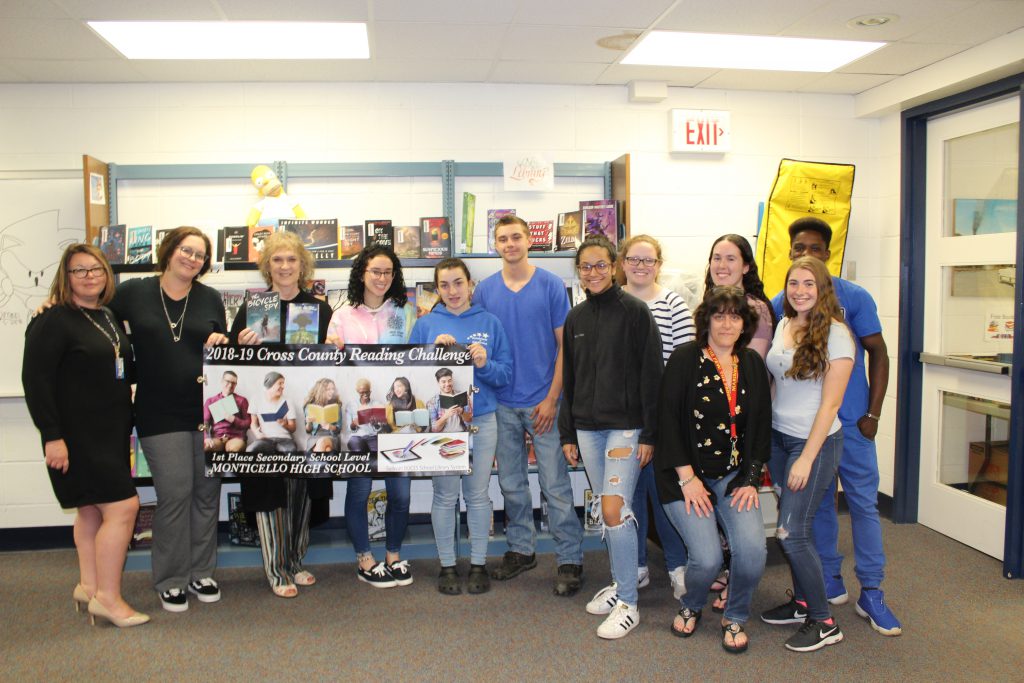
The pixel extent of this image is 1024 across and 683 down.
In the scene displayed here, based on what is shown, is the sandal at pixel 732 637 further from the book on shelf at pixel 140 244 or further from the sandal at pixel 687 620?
the book on shelf at pixel 140 244

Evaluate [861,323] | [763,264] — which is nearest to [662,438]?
[861,323]

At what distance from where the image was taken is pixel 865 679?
2.54 metres

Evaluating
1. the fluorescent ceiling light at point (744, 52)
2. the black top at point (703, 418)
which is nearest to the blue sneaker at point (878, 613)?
the black top at point (703, 418)

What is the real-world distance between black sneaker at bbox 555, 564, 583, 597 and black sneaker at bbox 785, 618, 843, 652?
3.00ft

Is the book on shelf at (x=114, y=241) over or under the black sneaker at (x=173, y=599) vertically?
over

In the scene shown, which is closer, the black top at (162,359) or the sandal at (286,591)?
the black top at (162,359)

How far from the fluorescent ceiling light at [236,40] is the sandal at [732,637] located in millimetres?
3044

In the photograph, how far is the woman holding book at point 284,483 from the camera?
3217 millimetres

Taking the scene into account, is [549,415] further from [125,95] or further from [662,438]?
[125,95]

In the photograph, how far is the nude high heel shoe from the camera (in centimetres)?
299

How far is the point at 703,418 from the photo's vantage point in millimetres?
2635

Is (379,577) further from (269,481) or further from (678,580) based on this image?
(678,580)

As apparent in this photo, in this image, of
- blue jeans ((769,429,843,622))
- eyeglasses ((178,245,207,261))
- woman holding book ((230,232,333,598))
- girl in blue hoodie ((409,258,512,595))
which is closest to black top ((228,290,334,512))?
woman holding book ((230,232,333,598))

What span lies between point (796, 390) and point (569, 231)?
1.72m
